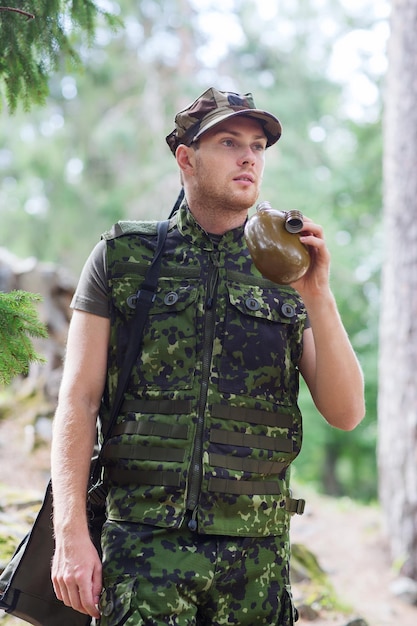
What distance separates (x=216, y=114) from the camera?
9.64ft

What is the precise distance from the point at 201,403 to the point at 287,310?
492mm

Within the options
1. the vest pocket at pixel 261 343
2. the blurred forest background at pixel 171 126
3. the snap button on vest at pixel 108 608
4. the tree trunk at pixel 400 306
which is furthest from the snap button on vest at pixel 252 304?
the blurred forest background at pixel 171 126

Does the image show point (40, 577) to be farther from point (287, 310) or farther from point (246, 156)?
point (246, 156)

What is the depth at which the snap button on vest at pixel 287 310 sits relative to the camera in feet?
9.43

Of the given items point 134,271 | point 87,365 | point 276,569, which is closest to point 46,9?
point 134,271

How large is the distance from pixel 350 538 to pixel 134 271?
630cm

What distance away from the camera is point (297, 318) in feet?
9.48

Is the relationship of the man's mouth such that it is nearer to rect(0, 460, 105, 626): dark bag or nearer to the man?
the man

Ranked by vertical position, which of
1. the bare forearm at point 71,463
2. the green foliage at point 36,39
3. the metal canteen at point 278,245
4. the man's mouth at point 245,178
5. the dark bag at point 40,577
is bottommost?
the dark bag at point 40,577

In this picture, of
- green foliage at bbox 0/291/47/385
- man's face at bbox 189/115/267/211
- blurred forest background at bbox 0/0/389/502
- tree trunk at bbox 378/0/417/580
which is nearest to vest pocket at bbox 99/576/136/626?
green foliage at bbox 0/291/47/385

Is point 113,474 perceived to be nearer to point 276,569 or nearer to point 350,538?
point 276,569

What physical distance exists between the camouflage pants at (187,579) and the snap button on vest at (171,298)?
0.80m

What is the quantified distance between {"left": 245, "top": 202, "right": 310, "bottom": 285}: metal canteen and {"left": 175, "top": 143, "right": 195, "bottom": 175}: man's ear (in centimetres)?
63

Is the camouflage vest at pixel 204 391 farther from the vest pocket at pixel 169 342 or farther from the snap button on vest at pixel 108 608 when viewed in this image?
the snap button on vest at pixel 108 608
